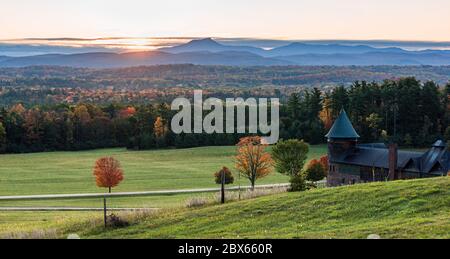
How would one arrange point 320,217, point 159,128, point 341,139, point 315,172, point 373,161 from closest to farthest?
1. point 320,217
2. point 373,161
3. point 315,172
4. point 341,139
5. point 159,128

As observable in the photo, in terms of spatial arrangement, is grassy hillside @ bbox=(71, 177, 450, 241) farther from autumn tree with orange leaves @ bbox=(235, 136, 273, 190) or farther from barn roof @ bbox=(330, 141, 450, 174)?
autumn tree with orange leaves @ bbox=(235, 136, 273, 190)

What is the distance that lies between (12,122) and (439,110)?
192 feet

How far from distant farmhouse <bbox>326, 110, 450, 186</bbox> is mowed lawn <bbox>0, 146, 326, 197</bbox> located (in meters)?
6.59

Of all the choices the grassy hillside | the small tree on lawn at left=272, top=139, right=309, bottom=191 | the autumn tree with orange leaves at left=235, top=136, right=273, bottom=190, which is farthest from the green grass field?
the grassy hillside

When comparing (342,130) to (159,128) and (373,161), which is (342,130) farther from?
(159,128)

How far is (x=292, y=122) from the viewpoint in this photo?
91.2 m

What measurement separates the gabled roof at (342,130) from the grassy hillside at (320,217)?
105 feet

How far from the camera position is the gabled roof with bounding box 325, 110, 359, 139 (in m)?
56.8

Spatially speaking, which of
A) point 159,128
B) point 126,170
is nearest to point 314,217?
point 126,170

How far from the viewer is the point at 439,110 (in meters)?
88.1

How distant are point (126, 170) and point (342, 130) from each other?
25.5 m

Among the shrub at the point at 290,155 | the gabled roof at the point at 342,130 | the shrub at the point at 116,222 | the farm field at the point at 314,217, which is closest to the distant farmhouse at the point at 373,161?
the gabled roof at the point at 342,130

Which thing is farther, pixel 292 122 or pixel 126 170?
pixel 292 122
